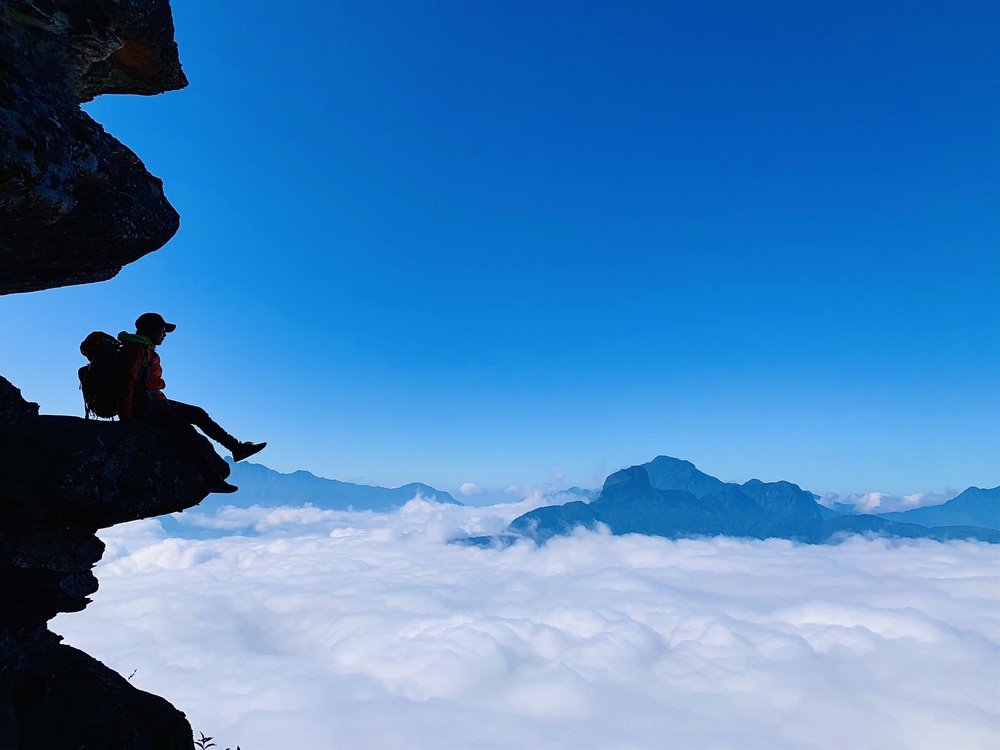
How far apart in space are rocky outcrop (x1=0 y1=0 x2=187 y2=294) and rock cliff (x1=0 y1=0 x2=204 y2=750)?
0.03m

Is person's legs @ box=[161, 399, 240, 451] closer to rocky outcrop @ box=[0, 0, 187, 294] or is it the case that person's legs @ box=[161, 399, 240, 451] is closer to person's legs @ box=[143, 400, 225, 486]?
person's legs @ box=[143, 400, 225, 486]

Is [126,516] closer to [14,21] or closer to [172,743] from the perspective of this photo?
[172,743]

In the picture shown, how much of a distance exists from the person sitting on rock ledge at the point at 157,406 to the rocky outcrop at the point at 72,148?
2465 mm

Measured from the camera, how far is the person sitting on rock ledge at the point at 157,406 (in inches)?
409

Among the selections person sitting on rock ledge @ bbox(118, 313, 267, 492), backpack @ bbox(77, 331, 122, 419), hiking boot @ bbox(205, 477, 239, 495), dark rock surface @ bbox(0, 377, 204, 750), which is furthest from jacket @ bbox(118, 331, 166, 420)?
hiking boot @ bbox(205, 477, 239, 495)

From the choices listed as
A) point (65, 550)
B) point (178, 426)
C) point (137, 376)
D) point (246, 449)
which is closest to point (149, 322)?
point (137, 376)

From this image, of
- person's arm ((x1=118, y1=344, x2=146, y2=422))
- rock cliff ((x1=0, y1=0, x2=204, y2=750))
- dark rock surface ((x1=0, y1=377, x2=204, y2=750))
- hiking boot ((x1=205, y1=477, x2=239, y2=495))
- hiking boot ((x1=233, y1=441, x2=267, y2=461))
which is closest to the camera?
rock cliff ((x1=0, y1=0, x2=204, y2=750))

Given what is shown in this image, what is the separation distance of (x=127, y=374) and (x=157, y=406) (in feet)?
4.16

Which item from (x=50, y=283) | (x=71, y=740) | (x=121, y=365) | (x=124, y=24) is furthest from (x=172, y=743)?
(x=124, y=24)

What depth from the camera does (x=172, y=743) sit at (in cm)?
1091

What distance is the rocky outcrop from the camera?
871 cm

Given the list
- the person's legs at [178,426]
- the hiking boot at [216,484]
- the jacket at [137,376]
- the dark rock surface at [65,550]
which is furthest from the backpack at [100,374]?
the hiking boot at [216,484]

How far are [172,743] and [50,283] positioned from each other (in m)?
11.8

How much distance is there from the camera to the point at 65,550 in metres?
11.0
